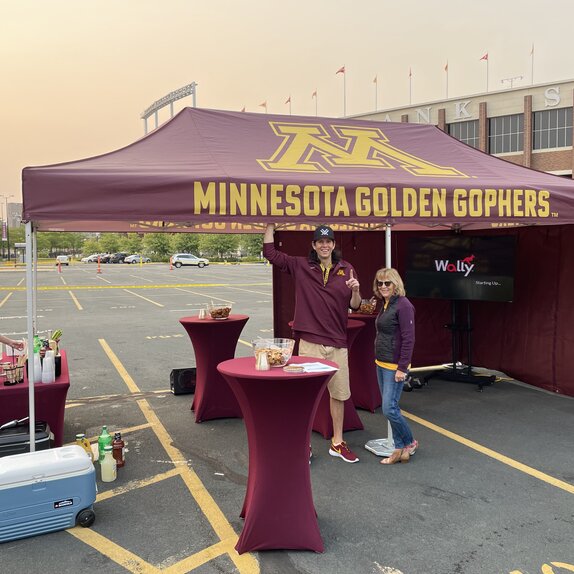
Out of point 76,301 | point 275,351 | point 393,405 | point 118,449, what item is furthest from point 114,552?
point 76,301

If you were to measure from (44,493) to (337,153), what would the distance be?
4.13m

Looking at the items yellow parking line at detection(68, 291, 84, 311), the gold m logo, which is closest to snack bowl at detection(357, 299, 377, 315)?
the gold m logo

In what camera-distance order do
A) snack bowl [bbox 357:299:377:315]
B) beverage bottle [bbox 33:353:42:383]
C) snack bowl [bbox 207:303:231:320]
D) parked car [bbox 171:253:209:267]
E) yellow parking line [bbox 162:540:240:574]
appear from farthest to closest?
parked car [bbox 171:253:209:267], snack bowl [bbox 357:299:377:315], snack bowl [bbox 207:303:231:320], beverage bottle [bbox 33:353:42:383], yellow parking line [bbox 162:540:240:574]

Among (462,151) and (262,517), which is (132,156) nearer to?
(262,517)

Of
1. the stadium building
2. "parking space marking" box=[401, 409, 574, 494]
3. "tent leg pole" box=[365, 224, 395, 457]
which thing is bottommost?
"parking space marking" box=[401, 409, 574, 494]

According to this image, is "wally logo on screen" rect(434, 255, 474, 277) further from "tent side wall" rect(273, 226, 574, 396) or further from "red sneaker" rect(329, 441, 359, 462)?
"red sneaker" rect(329, 441, 359, 462)

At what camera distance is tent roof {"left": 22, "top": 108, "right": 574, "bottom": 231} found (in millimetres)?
4059

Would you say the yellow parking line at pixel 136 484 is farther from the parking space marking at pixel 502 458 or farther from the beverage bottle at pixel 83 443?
the parking space marking at pixel 502 458

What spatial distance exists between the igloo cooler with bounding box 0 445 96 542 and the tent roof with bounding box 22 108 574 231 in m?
1.74

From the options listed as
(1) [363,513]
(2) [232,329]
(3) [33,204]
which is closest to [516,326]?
(2) [232,329]

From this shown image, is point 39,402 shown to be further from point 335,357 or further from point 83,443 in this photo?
point 335,357

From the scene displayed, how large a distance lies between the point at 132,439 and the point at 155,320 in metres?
9.96

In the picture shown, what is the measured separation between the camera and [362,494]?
4305mm

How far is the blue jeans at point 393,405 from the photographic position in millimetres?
4637
